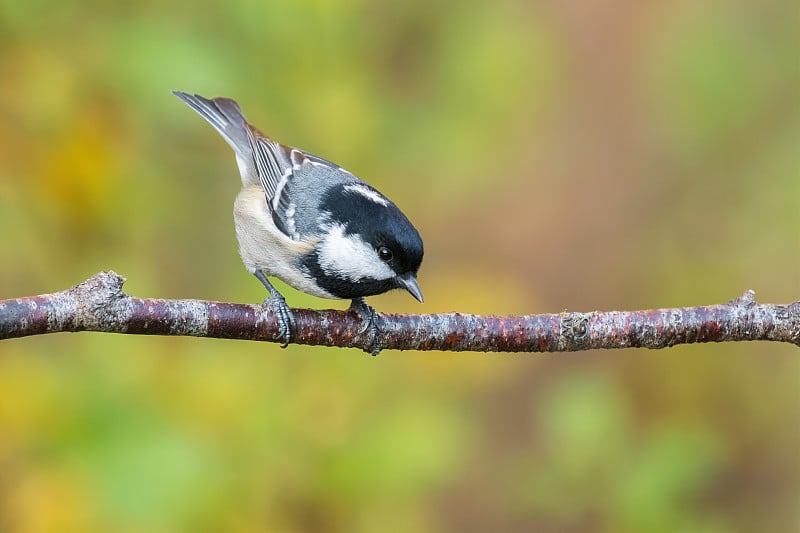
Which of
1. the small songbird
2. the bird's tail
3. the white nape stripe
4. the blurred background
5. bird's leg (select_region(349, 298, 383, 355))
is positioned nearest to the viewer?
bird's leg (select_region(349, 298, 383, 355))

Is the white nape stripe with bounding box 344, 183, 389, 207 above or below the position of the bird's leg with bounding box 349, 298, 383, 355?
above

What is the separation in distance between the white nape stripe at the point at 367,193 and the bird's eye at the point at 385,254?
19 cm

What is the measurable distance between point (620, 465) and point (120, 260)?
2.15m

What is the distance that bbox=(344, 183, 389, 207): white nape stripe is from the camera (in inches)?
121

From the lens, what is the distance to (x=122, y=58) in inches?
114

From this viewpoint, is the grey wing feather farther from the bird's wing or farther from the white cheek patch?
the white cheek patch

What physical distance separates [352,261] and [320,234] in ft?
0.62

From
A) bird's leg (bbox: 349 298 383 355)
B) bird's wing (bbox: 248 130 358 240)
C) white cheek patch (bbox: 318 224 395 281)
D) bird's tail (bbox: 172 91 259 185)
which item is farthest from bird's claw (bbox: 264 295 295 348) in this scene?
bird's tail (bbox: 172 91 259 185)

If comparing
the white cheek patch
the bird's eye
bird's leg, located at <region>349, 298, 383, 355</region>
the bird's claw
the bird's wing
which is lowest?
the bird's claw

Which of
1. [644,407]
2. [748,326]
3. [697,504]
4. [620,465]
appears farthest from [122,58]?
[644,407]

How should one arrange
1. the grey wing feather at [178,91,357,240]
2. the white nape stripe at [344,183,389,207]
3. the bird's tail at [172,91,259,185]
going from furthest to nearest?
the bird's tail at [172,91,259,185]
the grey wing feather at [178,91,357,240]
the white nape stripe at [344,183,389,207]

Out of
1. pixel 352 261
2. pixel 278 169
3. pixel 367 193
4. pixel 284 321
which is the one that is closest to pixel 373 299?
pixel 278 169

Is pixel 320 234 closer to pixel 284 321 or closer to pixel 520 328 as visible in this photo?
pixel 284 321

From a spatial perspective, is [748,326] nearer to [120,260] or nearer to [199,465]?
[199,465]
